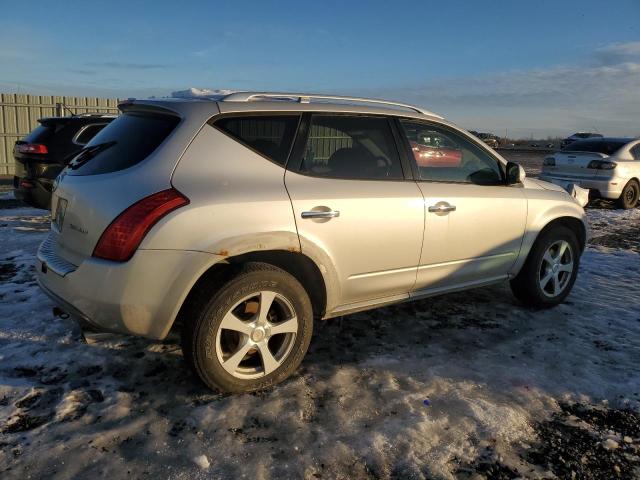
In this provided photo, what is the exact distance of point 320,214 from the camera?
3.05 m

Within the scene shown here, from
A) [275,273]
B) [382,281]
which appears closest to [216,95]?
[275,273]

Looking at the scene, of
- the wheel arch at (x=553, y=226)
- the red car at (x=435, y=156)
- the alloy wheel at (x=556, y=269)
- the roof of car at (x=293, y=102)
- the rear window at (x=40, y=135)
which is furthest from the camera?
the rear window at (x=40, y=135)

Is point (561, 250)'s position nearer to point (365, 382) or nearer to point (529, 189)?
point (529, 189)

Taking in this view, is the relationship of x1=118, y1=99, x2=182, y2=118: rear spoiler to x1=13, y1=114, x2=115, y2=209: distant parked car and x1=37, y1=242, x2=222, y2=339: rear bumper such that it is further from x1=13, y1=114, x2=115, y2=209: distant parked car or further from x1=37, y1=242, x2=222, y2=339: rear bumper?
x1=13, y1=114, x2=115, y2=209: distant parked car

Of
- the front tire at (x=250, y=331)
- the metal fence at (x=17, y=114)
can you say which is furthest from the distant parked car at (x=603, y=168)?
the metal fence at (x=17, y=114)

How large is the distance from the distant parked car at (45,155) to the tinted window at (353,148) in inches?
196

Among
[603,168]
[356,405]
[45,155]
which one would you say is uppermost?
[603,168]

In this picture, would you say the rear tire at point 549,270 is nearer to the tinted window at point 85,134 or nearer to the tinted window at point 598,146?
the tinted window at point 85,134

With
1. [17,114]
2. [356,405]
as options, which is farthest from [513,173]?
[17,114]

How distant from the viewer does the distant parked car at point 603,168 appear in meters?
10.6

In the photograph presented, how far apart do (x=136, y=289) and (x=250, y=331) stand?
0.68m

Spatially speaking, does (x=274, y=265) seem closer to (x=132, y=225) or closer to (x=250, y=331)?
(x=250, y=331)

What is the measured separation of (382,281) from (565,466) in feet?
4.94

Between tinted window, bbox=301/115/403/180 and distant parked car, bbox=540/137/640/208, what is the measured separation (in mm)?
8500
